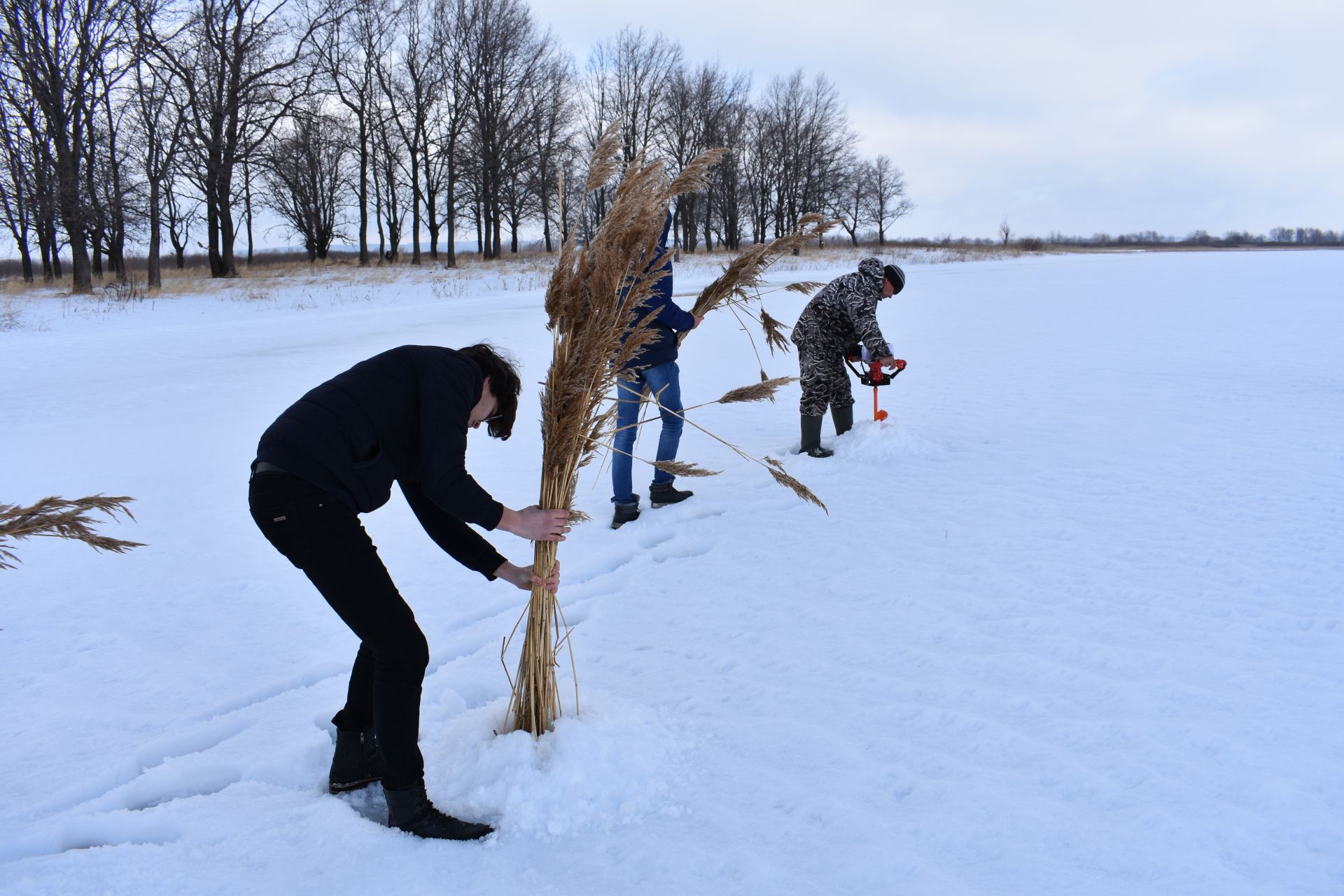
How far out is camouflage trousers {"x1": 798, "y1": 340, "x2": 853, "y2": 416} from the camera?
6.00 meters

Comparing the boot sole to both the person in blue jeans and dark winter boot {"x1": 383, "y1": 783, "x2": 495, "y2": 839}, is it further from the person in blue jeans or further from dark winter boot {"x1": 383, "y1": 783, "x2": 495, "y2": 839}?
the person in blue jeans

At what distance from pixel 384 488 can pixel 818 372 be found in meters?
4.25

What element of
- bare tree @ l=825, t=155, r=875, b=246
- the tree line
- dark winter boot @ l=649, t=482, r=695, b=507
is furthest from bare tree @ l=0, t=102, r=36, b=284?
bare tree @ l=825, t=155, r=875, b=246

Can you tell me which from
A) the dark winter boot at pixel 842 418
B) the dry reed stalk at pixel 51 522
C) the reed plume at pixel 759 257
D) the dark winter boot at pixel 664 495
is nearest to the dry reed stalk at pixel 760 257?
the reed plume at pixel 759 257

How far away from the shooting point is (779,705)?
292cm

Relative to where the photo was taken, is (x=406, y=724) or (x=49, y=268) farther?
(x=49, y=268)

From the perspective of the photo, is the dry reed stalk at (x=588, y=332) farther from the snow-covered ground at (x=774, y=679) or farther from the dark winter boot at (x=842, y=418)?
the dark winter boot at (x=842, y=418)

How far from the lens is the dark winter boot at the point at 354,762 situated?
98.2 inches

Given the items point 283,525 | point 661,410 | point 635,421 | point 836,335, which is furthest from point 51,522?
point 836,335

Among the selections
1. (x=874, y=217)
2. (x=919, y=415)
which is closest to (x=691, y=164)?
(x=919, y=415)

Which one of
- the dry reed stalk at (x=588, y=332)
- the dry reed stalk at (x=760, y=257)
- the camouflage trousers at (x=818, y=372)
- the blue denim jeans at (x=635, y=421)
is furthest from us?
the camouflage trousers at (x=818, y=372)

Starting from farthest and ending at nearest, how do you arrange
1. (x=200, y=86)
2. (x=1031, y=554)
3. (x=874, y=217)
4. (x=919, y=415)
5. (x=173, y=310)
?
1. (x=874, y=217)
2. (x=200, y=86)
3. (x=173, y=310)
4. (x=919, y=415)
5. (x=1031, y=554)

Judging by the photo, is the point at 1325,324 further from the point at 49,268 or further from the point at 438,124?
the point at 49,268

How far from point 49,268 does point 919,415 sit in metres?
37.0
